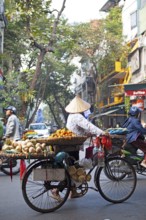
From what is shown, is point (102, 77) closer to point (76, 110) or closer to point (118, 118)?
point (118, 118)

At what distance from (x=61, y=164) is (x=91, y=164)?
58 cm

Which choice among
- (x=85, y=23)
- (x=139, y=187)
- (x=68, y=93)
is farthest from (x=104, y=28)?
(x=139, y=187)

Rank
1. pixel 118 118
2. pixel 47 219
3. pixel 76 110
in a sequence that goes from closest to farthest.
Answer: pixel 47 219 → pixel 76 110 → pixel 118 118

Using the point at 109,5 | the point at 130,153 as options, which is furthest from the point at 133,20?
the point at 130,153

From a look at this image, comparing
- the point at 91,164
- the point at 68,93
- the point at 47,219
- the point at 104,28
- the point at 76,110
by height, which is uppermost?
the point at 104,28

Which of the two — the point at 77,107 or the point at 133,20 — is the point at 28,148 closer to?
the point at 77,107

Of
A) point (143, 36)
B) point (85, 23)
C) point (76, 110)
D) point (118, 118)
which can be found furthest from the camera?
point (118, 118)

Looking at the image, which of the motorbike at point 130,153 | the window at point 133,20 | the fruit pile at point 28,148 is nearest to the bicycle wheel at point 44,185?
the fruit pile at point 28,148

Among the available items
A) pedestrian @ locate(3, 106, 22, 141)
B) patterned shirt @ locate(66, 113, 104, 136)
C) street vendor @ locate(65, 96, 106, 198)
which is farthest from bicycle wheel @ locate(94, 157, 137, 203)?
pedestrian @ locate(3, 106, 22, 141)

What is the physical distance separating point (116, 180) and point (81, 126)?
1136mm

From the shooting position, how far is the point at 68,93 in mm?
49219

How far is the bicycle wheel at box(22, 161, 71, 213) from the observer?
572 centimetres

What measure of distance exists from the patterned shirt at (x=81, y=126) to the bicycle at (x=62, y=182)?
0.42m

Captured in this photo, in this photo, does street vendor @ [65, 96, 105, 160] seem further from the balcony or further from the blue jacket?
the balcony
